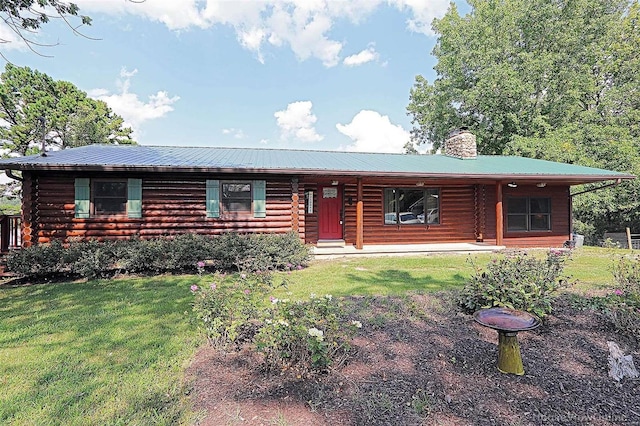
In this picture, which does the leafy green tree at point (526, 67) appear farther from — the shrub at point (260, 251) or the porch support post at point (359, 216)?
the shrub at point (260, 251)

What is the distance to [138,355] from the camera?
325 cm

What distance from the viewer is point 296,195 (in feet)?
31.5

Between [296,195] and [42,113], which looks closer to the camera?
[296,195]

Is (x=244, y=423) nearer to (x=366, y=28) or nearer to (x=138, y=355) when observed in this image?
(x=138, y=355)

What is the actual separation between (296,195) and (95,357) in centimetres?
683

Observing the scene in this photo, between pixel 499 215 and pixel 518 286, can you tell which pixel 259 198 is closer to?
pixel 518 286

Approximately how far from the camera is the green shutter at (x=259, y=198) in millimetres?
9430

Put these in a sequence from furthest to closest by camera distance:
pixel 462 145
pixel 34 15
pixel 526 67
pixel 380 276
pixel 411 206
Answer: pixel 526 67 → pixel 462 145 → pixel 411 206 → pixel 380 276 → pixel 34 15

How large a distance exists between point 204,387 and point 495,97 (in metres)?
22.8

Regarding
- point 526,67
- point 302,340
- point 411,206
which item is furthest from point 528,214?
point 526,67

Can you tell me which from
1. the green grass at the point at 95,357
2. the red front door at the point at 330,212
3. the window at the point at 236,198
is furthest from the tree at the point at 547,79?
the green grass at the point at 95,357

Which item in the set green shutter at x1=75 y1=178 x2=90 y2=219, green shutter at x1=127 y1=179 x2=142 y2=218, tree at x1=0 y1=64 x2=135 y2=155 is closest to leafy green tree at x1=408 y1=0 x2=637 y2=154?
green shutter at x1=127 y1=179 x2=142 y2=218

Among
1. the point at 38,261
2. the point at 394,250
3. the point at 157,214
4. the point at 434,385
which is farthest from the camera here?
the point at 394,250

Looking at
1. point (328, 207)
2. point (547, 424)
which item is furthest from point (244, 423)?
point (328, 207)
